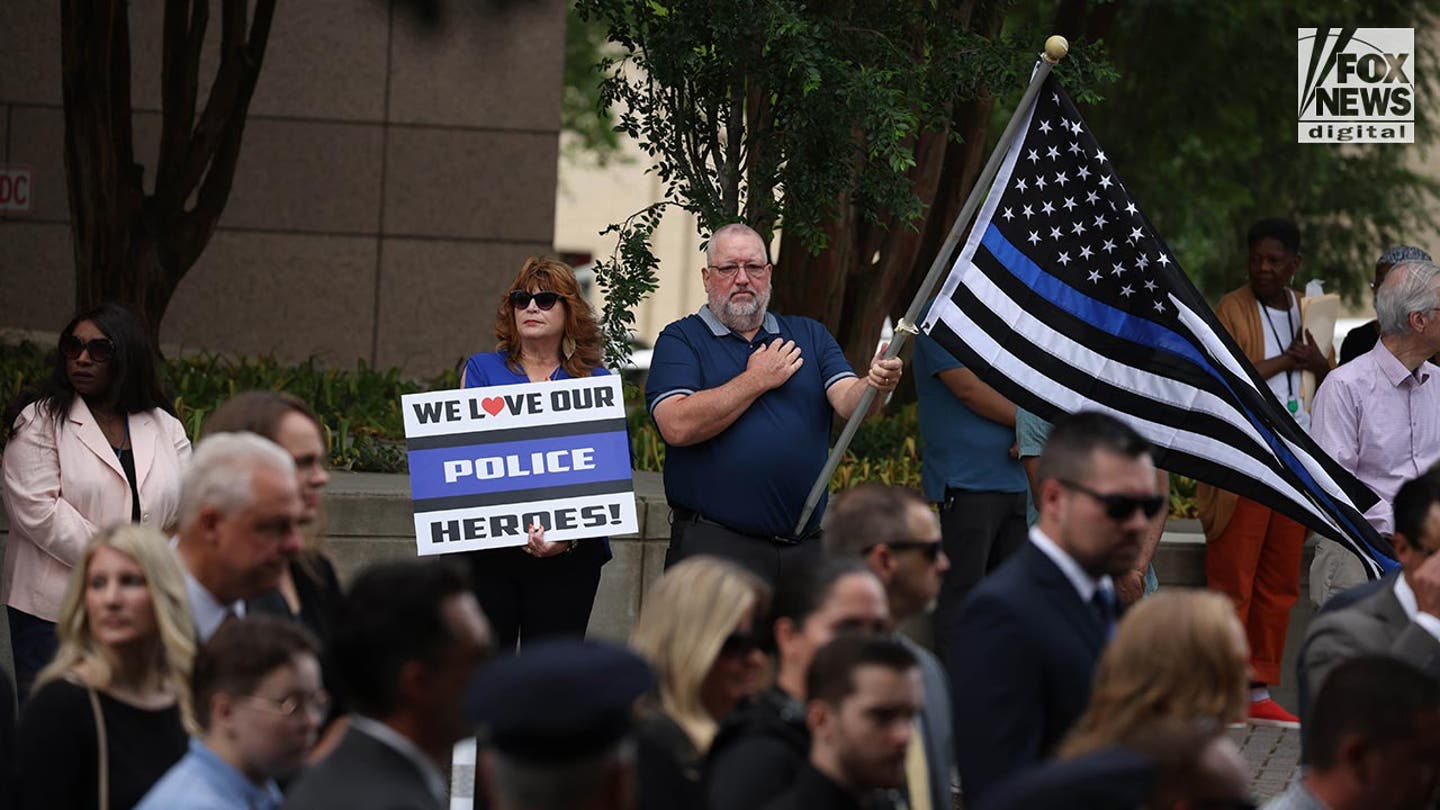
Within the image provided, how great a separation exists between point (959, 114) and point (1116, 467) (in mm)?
9490

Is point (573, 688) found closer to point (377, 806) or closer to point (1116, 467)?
point (377, 806)

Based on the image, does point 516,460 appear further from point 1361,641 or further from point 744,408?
point 1361,641

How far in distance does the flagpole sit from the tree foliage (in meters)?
9.13

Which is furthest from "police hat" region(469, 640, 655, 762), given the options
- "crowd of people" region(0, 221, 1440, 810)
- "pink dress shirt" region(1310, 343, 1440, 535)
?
→ "pink dress shirt" region(1310, 343, 1440, 535)

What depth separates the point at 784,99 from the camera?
10.6 meters

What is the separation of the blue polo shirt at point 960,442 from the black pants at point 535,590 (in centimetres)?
219

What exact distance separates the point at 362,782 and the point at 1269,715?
784 centimetres

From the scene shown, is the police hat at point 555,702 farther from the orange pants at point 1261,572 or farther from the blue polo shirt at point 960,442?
the orange pants at point 1261,572

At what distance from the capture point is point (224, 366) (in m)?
15.1

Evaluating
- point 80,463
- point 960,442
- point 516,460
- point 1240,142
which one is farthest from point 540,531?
point 1240,142

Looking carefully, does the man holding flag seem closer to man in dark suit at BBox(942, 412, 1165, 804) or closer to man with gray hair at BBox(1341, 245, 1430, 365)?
man with gray hair at BBox(1341, 245, 1430, 365)

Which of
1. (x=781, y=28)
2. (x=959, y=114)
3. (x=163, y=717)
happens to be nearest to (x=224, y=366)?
(x=959, y=114)

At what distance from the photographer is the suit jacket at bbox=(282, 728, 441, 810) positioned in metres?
4.00

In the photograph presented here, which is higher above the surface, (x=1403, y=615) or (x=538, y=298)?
(x=538, y=298)
